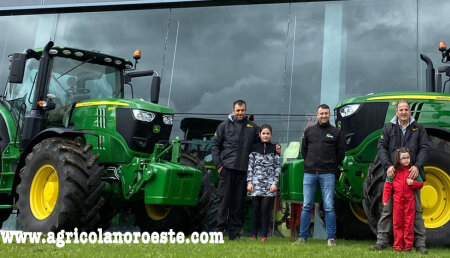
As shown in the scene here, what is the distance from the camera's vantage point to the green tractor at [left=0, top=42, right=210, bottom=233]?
6.73 meters

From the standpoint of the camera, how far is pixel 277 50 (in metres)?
12.1

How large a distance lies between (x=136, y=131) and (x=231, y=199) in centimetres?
198

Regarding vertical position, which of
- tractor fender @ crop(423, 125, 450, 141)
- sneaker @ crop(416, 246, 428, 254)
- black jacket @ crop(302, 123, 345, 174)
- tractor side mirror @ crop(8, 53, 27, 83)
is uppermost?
tractor side mirror @ crop(8, 53, 27, 83)

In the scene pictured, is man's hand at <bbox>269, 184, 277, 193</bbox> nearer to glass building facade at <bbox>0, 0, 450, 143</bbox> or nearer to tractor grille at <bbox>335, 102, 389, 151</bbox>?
tractor grille at <bbox>335, 102, 389, 151</bbox>

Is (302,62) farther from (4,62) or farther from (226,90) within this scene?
(4,62)

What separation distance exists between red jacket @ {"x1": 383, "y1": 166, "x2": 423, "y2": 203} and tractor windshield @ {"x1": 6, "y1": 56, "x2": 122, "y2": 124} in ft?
16.0

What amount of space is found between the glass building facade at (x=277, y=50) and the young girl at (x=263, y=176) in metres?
4.50

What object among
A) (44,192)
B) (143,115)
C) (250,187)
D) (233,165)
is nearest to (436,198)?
(250,187)

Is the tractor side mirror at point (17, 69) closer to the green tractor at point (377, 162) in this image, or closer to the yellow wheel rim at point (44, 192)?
the yellow wheel rim at point (44, 192)

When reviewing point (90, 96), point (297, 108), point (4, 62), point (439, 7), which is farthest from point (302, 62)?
point (4, 62)

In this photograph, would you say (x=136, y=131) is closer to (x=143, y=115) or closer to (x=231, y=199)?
(x=143, y=115)

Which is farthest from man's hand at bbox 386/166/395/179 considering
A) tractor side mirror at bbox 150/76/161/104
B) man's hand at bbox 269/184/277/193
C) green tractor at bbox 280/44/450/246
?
tractor side mirror at bbox 150/76/161/104

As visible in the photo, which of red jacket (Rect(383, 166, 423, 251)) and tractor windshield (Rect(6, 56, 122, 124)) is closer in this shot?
red jacket (Rect(383, 166, 423, 251))

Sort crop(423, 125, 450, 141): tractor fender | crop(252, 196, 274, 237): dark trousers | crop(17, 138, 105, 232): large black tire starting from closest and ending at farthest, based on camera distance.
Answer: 1. crop(423, 125, 450, 141): tractor fender
2. crop(252, 196, 274, 237): dark trousers
3. crop(17, 138, 105, 232): large black tire
